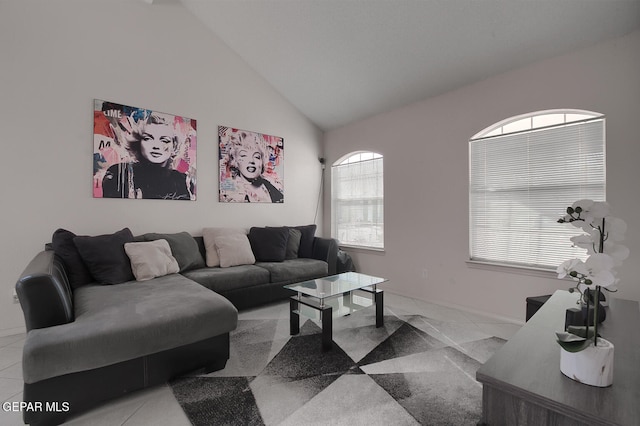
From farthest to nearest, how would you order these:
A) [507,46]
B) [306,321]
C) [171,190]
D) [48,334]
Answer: [171,190]
[306,321]
[507,46]
[48,334]

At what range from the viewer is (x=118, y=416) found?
1.63 meters

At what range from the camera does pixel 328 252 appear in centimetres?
411

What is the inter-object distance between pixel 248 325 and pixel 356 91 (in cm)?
312

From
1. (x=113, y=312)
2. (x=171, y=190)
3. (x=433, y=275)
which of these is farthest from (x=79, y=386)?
(x=433, y=275)

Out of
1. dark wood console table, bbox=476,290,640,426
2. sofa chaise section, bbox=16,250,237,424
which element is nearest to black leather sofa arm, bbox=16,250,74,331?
sofa chaise section, bbox=16,250,237,424

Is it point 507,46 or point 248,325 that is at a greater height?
point 507,46

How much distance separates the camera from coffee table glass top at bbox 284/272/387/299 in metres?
2.61

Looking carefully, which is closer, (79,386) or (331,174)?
(79,386)

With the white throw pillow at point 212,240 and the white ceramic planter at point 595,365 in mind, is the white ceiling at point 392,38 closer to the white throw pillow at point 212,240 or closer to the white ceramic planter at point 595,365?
the white throw pillow at point 212,240

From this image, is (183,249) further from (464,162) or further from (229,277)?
(464,162)

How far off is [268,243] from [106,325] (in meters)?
2.32

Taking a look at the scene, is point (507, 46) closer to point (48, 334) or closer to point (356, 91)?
point (356, 91)

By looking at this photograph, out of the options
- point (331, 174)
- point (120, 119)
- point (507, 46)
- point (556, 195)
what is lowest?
point (556, 195)

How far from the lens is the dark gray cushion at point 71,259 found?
2.60 m
